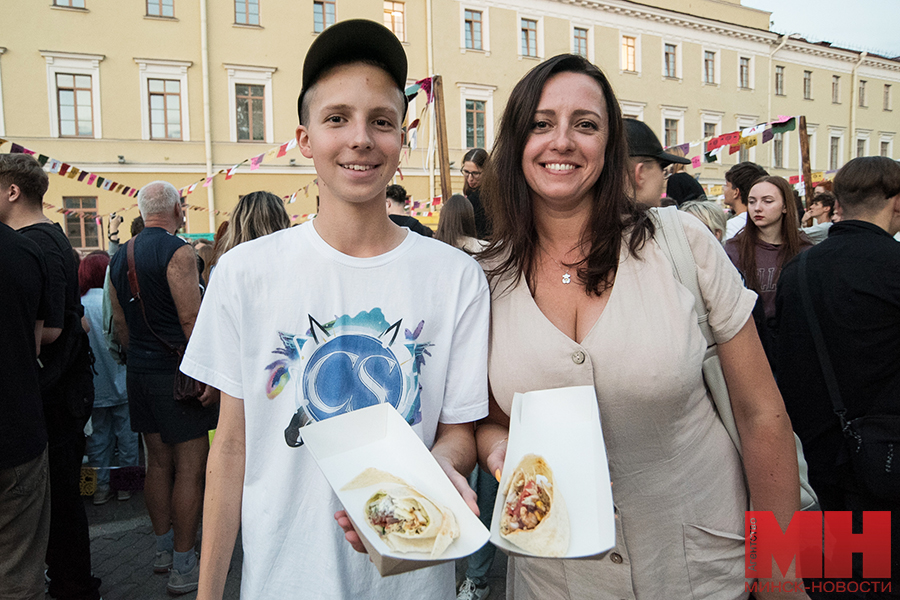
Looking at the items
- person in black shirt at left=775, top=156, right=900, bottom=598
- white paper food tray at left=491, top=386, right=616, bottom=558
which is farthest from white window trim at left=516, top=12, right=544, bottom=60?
white paper food tray at left=491, top=386, right=616, bottom=558

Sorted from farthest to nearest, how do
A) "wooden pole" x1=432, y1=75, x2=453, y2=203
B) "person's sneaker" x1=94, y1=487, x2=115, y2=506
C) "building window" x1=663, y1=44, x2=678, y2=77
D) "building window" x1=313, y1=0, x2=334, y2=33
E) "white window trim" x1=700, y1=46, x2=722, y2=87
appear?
"white window trim" x1=700, y1=46, x2=722, y2=87, "building window" x1=663, y1=44, x2=678, y2=77, "building window" x1=313, y1=0, x2=334, y2=33, "wooden pole" x1=432, y1=75, x2=453, y2=203, "person's sneaker" x1=94, y1=487, x2=115, y2=506

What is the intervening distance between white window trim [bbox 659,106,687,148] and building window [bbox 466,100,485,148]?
952 centimetres

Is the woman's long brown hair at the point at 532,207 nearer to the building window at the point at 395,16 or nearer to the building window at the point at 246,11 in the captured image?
the building window at the point at 246,11

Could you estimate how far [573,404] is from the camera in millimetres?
1385

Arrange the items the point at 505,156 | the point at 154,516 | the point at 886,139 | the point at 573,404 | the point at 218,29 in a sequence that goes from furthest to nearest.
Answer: the point at 886,139 < the point at 218,29 < the point at 154,516 < the point at 505,156 < the point at 573,404

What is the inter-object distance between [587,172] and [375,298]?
73cm

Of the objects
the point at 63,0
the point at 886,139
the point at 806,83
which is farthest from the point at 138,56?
the point at 886,139

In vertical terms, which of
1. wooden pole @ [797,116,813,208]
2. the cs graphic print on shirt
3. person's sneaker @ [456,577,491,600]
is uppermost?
wooden pole @ [797,116,813,208]

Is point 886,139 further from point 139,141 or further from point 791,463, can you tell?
point 791,463

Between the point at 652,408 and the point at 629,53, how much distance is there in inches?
1113

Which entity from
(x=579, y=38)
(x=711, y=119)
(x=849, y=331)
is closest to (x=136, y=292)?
(x=849, y=331)

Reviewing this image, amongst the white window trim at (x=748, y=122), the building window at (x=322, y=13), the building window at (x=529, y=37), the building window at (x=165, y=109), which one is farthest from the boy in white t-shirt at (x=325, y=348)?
the white window trim at (x=748, y=122)

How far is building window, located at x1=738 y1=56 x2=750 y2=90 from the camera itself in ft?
95.2

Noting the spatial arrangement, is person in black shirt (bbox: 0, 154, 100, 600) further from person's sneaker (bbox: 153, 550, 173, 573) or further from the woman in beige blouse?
the woman in beige blouse
